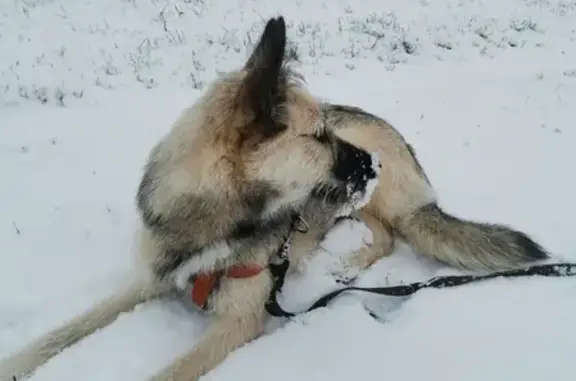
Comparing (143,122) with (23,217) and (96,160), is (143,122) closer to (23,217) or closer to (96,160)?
A: (96,160)

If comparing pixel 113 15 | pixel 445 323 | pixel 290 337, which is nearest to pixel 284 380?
pixel 290 337

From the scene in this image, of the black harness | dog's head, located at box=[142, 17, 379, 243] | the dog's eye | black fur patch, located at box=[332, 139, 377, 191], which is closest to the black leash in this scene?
the black harness

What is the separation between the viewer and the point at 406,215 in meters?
3.68

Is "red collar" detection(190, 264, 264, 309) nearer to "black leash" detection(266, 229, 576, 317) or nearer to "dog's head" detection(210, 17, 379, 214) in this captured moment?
"black leash" detection(266, 229, 576, 317)

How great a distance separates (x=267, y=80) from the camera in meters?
2.45

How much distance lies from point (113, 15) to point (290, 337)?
6.61 meters

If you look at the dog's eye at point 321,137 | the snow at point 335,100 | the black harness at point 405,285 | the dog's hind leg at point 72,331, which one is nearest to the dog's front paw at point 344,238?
the snow at point 335,100

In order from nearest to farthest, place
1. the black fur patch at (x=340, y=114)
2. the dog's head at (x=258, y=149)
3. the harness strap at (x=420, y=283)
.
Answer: the dog's head at (x=258, y=149)
the harness strap at (x=420, y=283)
the black fur patch at (x=340, y=114)

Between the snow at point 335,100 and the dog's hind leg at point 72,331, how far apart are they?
69 mm

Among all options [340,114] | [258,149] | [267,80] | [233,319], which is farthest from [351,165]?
[233,319]

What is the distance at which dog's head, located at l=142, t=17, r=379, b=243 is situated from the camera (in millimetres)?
2568

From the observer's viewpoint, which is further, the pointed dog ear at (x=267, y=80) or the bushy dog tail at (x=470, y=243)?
the bushy dog tail at (x=470, y=243)

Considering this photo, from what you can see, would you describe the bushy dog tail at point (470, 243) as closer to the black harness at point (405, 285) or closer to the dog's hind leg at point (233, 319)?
the black harness at point (405, 285)

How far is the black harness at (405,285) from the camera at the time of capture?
3076mm
